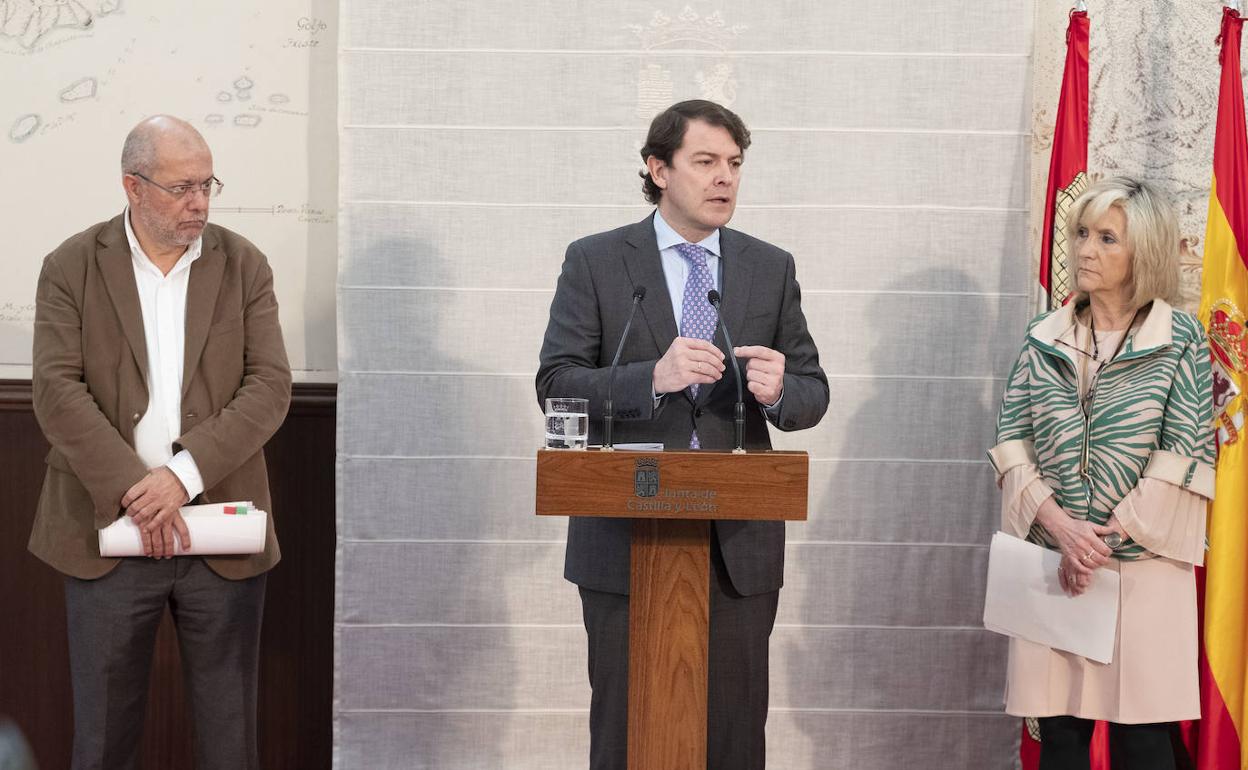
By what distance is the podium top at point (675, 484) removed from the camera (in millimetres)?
2084

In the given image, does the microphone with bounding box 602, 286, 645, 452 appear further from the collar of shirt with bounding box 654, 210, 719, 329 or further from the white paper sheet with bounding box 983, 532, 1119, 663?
the white paper sheet with bounding box 983, 532, 1119, 663

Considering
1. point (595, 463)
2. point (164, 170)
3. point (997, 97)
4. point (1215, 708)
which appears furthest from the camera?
point (997, 97)

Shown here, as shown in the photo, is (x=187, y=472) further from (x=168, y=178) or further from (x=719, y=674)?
(x=719, y=674)

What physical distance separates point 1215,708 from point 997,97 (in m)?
1.84

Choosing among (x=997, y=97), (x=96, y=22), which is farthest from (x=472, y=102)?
(x=997, y=97)

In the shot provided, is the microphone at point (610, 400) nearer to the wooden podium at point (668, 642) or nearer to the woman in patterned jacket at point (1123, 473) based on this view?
the wooden podium at point (668, 642)

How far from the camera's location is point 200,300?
2.89m

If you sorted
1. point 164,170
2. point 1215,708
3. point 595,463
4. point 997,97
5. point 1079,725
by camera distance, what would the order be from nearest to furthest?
point 595,463, point 164,170, point 1079,725, point 1215,708, point 997,97

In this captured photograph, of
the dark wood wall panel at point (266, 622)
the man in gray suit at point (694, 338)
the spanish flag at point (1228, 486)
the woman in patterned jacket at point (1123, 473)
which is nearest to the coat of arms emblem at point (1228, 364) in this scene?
the spanish flag at point (1228, 486)

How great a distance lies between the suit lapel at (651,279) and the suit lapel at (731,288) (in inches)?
4.3

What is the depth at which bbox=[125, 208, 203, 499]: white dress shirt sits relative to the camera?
285 cm

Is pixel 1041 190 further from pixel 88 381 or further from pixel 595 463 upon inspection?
pixel 88 381

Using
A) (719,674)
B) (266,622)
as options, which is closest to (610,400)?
(719,674)

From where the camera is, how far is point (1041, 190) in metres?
3.88
